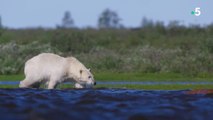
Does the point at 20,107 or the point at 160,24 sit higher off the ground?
→ the point at 160,24

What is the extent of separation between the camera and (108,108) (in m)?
12.2

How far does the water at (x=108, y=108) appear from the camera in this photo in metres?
10.8

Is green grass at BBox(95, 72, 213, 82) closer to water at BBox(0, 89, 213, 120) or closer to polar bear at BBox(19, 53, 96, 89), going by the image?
polar bear at BBox(19, 53, 96, 89)

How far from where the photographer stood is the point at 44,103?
12.8 m

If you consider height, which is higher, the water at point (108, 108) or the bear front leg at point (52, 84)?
the bear front leg at point (52, 84)

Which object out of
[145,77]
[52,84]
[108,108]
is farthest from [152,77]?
[108,108]

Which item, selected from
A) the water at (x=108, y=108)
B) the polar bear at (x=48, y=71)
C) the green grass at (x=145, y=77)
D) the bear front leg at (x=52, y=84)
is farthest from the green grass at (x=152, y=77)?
the water at (x=108, y=108)

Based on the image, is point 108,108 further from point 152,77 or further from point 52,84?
point 152,77

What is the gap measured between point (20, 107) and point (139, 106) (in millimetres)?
2533

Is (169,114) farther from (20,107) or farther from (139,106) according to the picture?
(20,107)

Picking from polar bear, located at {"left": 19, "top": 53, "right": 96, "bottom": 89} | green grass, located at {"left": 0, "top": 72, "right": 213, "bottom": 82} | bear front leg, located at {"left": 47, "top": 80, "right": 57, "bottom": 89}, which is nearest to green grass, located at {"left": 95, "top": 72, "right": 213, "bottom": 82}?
green grass, located at {"left": 0, "top": 72, "right": 213, "bottom": 82}

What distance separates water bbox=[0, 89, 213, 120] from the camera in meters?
10.8

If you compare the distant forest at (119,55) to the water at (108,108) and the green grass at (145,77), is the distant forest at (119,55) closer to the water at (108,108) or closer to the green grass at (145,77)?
the green grass at (145,77)

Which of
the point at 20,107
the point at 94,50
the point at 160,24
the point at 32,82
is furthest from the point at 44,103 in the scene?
the point at 160,24
